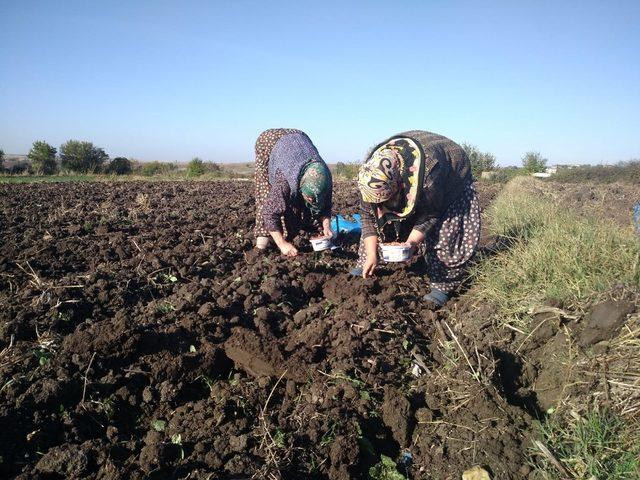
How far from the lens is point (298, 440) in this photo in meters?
1.94

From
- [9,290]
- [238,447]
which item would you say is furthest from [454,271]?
[9,290]

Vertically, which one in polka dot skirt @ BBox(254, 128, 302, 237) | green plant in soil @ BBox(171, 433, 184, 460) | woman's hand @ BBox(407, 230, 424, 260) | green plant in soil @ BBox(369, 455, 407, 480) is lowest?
green plant in soil @ BBox(369, 455, 407, 480)

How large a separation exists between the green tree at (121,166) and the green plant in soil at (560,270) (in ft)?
126

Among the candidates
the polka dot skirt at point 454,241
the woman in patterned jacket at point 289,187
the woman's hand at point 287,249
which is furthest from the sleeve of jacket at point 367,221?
the woman's hand at point 287,249

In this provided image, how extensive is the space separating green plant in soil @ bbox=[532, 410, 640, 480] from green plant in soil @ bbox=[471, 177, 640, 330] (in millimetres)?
818

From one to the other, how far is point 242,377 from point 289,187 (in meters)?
2.02

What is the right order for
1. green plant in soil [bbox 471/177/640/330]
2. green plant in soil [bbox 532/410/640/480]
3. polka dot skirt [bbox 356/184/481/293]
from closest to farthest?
1. green plant in soil [bbox 532/410/640/480]
2. green plant in soil [bbox 471/177/640/330]
3. polka dot skirt [bbox 356/184/481/293]

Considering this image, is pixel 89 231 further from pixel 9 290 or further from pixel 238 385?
pixel 238 385

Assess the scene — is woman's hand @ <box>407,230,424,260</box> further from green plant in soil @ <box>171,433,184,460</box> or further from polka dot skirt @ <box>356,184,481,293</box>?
green plant in soil @ <box>171,433,184,460</box>

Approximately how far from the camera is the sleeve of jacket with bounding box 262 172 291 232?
399cm

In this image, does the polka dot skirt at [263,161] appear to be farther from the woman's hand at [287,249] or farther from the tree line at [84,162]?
the tree line at [84,162]

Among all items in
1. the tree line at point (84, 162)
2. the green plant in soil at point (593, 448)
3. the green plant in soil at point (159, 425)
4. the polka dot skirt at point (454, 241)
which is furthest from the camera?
the tree line at point (84, 162)

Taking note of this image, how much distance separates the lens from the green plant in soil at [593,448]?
173 cm

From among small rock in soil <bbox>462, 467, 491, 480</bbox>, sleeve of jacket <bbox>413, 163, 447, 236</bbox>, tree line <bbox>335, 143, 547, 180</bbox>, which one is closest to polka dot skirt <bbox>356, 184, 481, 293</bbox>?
sleeve of jacket <bbox>413, 163, 447, 236</bbox>
